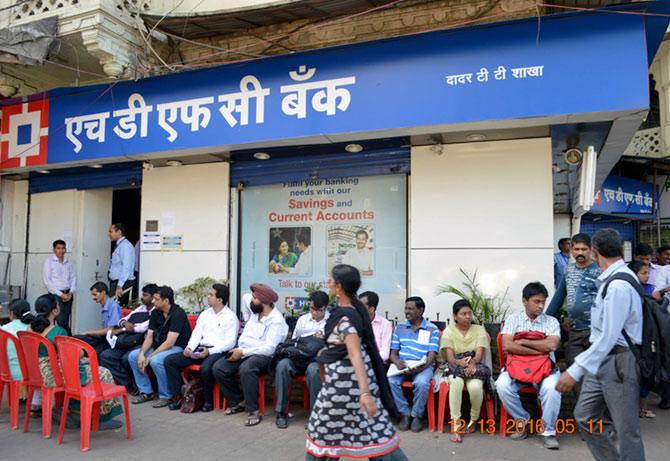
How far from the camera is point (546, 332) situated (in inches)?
191

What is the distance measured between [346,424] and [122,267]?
19.4 feet

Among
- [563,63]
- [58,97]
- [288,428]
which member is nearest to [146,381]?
[288,428]

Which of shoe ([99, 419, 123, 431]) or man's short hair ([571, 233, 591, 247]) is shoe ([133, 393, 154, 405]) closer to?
shoe ([99, 419, 123, 431])

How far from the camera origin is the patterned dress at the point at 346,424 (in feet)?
10.2

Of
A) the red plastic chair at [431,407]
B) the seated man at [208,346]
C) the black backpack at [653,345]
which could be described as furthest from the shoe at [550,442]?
the seated man at [208,346]

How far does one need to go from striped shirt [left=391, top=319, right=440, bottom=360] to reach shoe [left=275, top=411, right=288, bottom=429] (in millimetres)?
1317

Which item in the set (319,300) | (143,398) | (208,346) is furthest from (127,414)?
(319,300)

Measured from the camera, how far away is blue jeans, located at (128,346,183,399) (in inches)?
232

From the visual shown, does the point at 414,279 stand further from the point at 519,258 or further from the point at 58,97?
the point at 58,97

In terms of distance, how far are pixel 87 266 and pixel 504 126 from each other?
7.09 m

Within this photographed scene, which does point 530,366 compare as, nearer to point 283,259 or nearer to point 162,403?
point 283,259

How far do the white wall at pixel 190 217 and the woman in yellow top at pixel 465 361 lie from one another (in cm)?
→ 362

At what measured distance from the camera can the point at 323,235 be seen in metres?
7.29

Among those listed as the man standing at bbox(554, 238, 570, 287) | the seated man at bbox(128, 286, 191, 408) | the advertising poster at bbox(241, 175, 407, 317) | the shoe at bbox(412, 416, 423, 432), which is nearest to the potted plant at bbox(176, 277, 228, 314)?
the advertising poster at bbox(241, 175, 407, 317)
